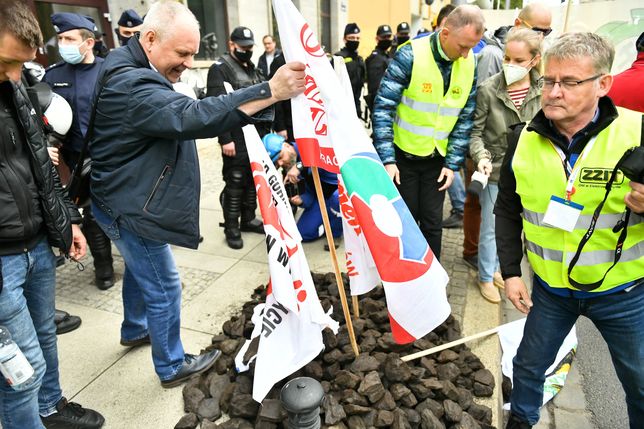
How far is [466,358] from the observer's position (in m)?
2.85

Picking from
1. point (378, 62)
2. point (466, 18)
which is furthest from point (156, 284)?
point (378, 62)

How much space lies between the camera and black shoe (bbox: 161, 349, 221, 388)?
2672 millimetres

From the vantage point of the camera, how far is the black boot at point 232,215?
471 cm

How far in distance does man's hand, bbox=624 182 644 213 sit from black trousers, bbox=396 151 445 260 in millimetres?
1806

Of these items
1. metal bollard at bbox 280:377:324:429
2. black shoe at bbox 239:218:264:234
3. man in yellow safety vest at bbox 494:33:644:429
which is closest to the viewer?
man in yellow safety vest at bbox 494:33:644:429

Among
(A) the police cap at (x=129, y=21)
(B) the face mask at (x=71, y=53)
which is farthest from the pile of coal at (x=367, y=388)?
(A) the police cap at (x=129, y=21)

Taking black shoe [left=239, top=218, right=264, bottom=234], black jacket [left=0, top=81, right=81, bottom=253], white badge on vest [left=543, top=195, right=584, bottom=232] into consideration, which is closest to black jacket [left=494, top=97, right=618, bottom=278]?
white badge on vest [left=543, top=195, right=584, bottom=232]

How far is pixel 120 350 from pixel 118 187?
138 centimetres

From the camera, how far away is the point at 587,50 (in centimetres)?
171

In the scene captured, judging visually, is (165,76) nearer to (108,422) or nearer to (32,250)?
(32,250)

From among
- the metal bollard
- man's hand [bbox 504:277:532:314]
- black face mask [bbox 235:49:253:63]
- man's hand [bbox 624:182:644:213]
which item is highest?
black face mask [bbox 235:49:253:63]

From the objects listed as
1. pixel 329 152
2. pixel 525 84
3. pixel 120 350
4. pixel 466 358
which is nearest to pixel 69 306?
pixel 120 350

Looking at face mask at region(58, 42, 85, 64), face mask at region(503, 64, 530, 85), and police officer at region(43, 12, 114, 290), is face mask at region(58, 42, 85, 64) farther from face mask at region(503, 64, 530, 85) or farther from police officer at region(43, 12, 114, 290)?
face mask at region(503, 64, 530, 85)

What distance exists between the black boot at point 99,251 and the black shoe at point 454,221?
11.7 feet
